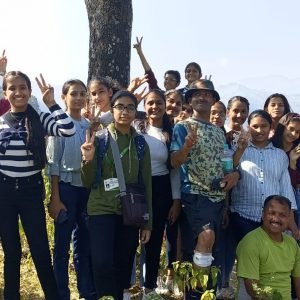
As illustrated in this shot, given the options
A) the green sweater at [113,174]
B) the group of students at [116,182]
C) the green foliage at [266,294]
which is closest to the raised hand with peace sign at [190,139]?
the group of students at [116,182]

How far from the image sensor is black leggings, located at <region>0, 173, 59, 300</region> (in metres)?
3.83

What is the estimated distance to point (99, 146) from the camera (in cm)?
385

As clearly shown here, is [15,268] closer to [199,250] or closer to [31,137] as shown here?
[31,137]

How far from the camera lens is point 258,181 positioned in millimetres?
4461

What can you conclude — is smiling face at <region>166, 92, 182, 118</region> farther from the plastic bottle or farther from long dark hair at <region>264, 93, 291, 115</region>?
long dark hair at <region>264, 93, 291, 115</region>

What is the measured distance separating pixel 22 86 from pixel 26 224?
1.17 meters

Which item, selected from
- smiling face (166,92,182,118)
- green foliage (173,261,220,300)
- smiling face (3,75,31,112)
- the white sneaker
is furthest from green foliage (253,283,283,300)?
smiling face (3,75,31,112)

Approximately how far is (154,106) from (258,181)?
123cm

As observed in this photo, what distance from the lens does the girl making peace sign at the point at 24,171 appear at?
12.5 feet

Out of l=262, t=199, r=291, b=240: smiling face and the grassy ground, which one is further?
the grassy ground

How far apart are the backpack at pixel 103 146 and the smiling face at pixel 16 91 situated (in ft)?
2.30

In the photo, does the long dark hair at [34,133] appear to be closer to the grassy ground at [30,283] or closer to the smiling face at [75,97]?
the smiling face at [75,97]

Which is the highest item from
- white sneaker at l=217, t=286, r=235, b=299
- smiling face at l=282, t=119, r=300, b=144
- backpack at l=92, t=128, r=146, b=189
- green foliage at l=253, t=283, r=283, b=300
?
smiling face at l=282, t=119, r=300, b=144

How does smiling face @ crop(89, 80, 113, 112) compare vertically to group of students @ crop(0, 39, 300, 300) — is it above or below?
above
